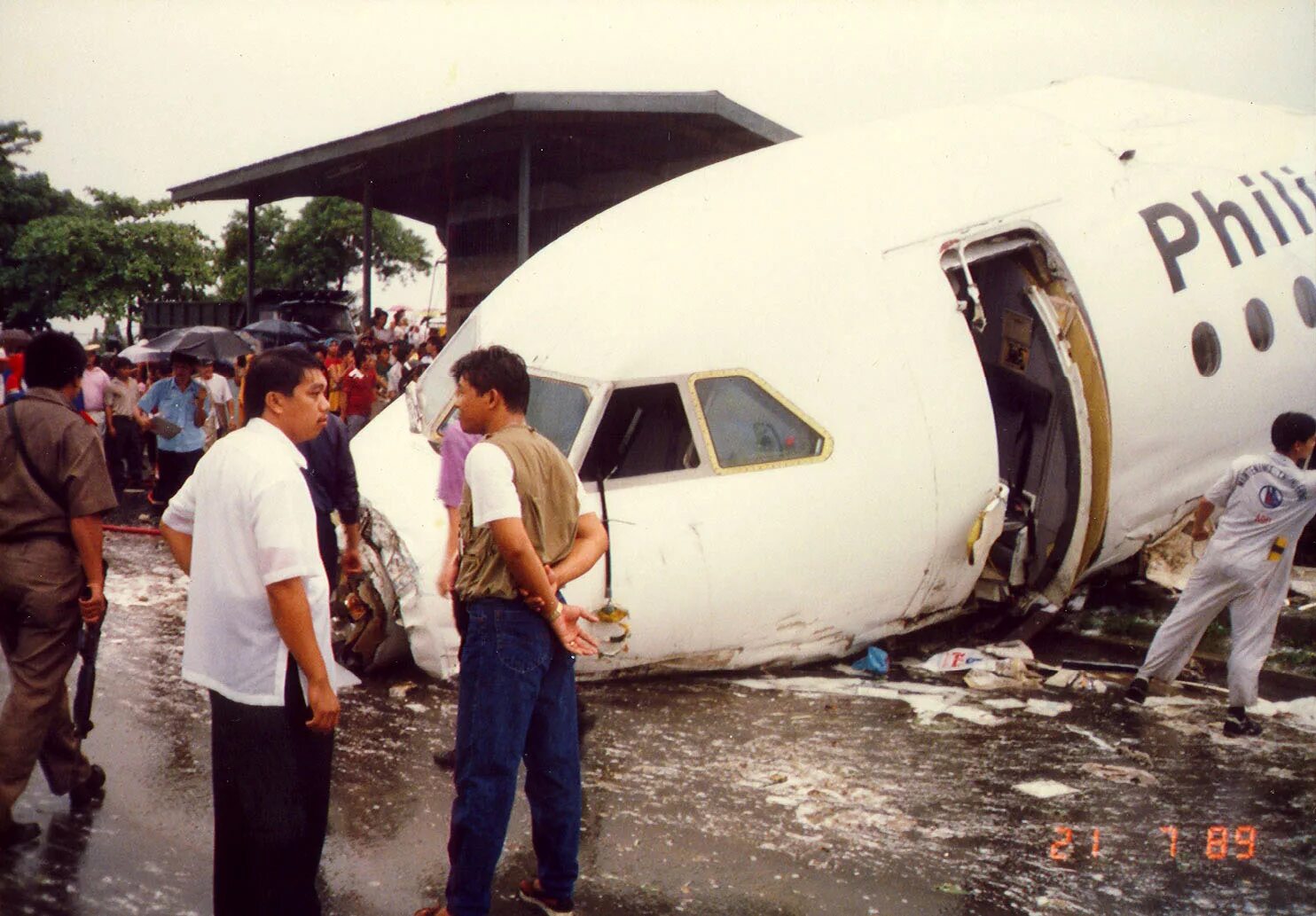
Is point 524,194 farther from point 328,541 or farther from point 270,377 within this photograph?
point 270,377

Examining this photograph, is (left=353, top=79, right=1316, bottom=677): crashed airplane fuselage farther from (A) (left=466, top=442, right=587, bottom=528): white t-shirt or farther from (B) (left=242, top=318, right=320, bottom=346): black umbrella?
(B) (left=242, top=318, right=320, bottom=346): black umbrella

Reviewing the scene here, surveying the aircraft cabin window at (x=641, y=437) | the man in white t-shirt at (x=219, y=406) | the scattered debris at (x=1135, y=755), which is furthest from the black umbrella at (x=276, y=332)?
the scattered debris at (x=1135, y=755)

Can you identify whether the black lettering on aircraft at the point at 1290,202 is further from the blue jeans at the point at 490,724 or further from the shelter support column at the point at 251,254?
the shelter support column at the point at 251,254

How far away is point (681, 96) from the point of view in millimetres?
16125

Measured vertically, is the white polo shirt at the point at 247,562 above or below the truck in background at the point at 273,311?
below

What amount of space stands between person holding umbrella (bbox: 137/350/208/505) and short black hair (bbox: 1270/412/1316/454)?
32.2 ft

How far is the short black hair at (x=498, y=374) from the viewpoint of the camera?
399cm

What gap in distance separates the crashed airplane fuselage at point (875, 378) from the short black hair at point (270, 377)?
252 cm

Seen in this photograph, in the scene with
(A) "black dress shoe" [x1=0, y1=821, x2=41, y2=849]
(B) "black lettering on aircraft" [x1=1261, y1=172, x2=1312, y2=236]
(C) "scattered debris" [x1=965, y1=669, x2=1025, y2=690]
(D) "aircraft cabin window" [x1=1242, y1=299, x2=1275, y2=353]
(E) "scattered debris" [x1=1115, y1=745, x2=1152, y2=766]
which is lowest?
(A) "black dress shoe" [x1=0, y1=821, x2=41, y2=849]

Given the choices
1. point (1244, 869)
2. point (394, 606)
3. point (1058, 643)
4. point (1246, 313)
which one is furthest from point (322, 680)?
point (1246, 313)

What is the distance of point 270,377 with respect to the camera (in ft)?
11.3

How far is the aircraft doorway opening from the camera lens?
7.24m

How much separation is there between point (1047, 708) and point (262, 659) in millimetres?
4880

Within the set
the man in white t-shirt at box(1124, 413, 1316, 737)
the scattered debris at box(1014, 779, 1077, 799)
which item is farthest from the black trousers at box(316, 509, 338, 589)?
the man in white t-shirt at box(1124, 413, 1316, 737)
